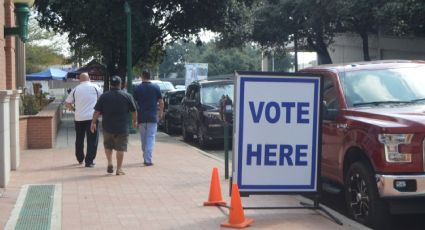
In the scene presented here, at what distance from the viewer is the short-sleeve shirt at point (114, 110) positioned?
11.4 meters

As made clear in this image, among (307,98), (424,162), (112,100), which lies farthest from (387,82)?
(112,100)

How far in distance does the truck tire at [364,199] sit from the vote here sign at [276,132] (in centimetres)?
44

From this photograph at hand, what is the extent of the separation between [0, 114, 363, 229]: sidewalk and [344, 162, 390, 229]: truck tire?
17 cm

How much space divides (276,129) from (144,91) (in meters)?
5.51

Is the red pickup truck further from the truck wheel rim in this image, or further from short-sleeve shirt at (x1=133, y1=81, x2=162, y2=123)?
short-sleeve shirt at (x1=133, y1=81, x2=162, y2=123)

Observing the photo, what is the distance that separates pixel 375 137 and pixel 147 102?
641 cm

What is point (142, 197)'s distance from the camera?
932 cm

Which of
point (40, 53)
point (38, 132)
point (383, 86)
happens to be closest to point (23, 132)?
point (38, 132)

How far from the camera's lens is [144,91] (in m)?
12.9

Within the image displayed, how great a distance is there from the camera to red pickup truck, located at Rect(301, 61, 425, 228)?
703cm

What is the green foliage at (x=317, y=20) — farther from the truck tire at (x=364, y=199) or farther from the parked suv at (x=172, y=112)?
the truck tire at (x=364, y=199)

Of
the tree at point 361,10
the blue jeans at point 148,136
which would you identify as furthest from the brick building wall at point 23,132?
the tree at point 361,10

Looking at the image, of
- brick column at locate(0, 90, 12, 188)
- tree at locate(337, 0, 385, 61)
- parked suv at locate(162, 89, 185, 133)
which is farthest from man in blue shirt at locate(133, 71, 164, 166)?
tree at locate(337, 0, 385, 61)

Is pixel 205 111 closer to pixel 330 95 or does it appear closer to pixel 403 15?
pixel 330 95
